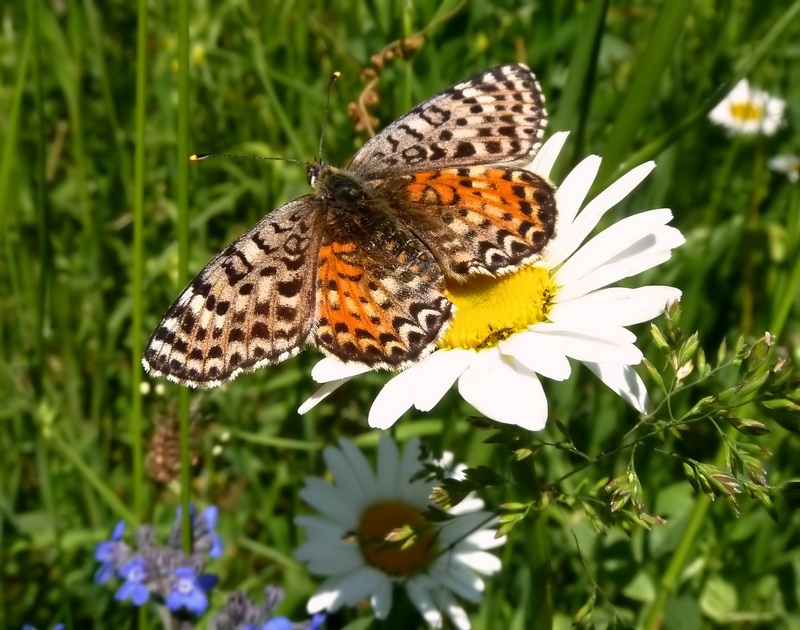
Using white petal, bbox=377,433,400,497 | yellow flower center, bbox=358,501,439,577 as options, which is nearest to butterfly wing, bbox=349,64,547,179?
white petal, bbox=377,433,400,497

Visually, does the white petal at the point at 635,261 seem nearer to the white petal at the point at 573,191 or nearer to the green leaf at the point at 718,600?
the white petal at the point at 573,191

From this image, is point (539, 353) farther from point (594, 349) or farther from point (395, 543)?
point (395, 543)

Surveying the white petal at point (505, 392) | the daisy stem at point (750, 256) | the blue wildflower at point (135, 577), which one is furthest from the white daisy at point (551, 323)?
the daisy stem at point (750, 256)

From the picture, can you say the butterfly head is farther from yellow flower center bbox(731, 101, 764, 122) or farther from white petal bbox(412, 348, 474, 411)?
yellow flower center bbox(731, 101, 764, 122)

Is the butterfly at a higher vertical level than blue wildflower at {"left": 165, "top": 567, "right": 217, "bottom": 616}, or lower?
higher

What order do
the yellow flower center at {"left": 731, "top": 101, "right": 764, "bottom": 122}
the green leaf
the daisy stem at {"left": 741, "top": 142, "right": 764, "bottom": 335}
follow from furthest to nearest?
the yellow flower center at {"left": 731, "top": 101, "right": 764, "bottom": 122} → the daisy stem at {"left": 741, "top": 142, "right": 764, "bottom": 335} → the green leaf

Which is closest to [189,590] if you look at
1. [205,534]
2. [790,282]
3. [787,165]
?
[205,534]
